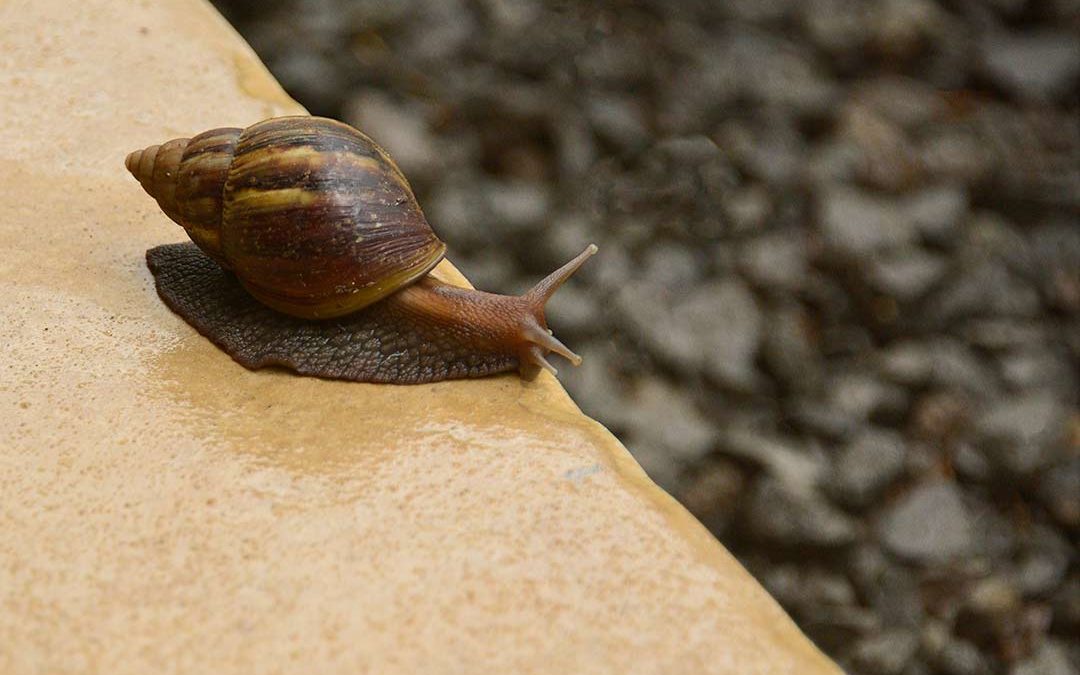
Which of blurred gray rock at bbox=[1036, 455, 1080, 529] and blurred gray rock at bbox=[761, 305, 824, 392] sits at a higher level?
blurred gray rock at bbox=[761, 305, 824, 392]

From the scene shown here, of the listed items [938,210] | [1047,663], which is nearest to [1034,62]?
[938,210]

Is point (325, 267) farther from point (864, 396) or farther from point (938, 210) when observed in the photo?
point (938, 210)

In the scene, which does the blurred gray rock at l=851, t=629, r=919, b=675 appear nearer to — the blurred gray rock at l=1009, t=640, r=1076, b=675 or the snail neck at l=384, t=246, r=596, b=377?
the blurred gray rock at l=1009, t=640, r=1076, b=675

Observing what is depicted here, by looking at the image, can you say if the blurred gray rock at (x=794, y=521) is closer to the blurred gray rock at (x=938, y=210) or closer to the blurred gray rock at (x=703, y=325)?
the blurred gray rock at (x=703, y=325)

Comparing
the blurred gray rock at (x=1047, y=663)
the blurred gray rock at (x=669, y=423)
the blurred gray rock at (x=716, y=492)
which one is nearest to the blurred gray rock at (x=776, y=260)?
the blurred gray rock at (x=669, y=423)

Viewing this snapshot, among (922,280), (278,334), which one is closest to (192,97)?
(278,334)

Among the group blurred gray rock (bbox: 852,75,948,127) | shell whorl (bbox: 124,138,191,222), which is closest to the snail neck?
shell whorl (bbox: 124,138,191,222)
